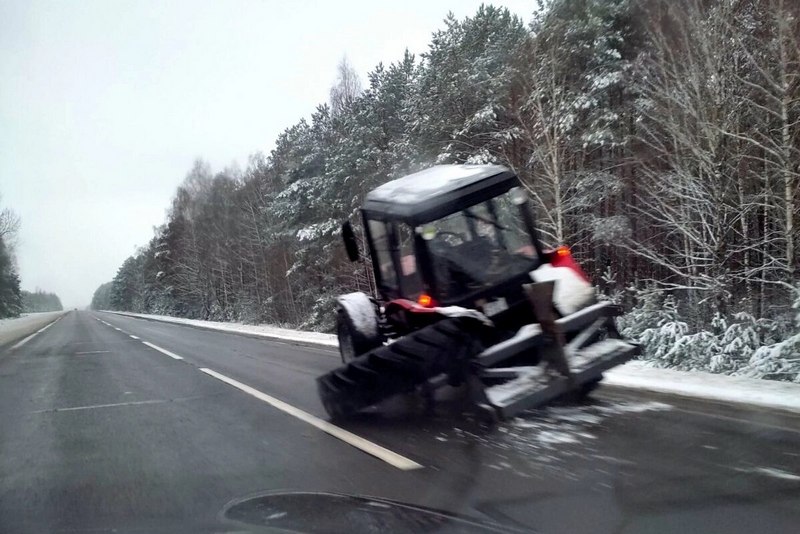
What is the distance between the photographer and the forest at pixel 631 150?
11094mm

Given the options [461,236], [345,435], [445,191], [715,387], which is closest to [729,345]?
[715,387]

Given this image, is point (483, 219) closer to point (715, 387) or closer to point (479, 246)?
point (479, 246)

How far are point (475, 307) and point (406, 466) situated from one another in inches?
88.2

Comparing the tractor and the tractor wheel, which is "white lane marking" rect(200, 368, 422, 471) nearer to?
the tractor

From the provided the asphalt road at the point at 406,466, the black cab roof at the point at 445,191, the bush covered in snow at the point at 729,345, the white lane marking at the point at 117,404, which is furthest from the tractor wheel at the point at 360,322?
the bush covered in snow at the point at 729,345

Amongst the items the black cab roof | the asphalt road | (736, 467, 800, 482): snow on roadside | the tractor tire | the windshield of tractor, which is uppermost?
the black cab roof

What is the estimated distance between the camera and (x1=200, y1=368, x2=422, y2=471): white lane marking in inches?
203

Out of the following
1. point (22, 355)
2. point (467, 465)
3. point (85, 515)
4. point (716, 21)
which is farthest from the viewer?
point (22, 355)

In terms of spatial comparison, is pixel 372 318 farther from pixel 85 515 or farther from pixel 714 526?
pixel 714 526

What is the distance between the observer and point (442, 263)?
6.85 m

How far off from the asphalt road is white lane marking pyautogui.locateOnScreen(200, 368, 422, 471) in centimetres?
4

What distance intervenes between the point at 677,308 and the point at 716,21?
5659mm

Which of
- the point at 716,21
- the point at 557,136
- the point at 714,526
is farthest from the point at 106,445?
the point at 557,136

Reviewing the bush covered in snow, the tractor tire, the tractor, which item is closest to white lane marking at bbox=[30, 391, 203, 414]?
the tractor
